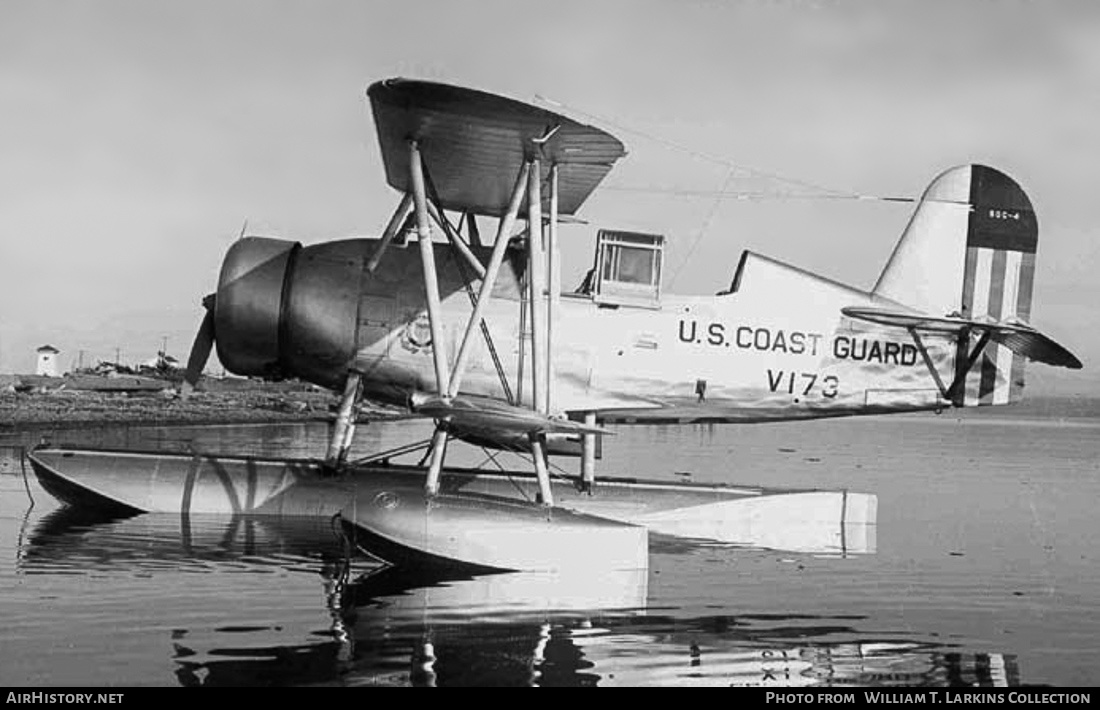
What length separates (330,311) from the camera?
11656mm

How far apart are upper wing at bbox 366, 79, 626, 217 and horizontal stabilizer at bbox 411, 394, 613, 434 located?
7.78 feet

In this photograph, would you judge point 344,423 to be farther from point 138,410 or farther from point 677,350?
point 138,410

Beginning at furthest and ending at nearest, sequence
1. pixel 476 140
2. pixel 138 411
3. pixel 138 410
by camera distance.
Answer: pixel 138 410
pixel 138 411
pixel 476 140

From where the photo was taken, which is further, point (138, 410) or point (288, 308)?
point (138, 410)

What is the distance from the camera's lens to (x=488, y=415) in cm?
974

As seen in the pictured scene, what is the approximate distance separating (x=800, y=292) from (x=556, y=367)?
3.08 meters

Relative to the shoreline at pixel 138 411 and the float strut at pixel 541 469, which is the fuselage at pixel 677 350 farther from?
the shoreline at pixel 138 411

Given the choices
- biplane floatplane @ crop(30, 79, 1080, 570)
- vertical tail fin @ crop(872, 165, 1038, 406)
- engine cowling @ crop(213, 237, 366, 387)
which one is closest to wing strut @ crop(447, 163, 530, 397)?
biplane floatplane @ crop(30, 79, 1080, 570)

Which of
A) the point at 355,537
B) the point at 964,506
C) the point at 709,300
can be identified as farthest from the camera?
the point at 964,506

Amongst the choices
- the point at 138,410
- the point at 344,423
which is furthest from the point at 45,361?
the point at 344,423

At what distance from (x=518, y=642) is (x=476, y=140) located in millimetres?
5001
